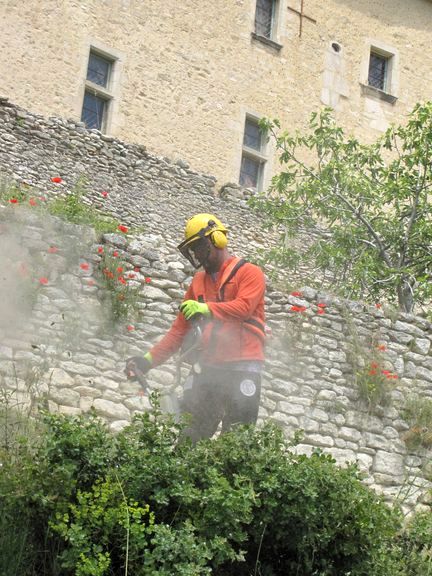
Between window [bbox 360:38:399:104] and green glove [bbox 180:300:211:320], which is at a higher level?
window [bbox 360:38:399:104]

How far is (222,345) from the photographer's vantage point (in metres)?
5.53

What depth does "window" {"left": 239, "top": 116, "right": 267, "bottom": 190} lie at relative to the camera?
18.5 m

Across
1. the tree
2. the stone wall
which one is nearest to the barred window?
the tree

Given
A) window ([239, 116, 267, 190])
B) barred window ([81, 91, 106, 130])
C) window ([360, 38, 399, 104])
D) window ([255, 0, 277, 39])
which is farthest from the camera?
window ([360, 38, 399, 104])

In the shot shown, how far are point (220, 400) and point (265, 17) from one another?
52.5ft

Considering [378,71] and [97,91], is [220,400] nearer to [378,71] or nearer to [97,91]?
[97,91]

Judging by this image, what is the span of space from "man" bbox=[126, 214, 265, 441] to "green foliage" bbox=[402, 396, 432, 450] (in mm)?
3393

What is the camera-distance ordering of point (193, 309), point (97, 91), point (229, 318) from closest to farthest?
1. point (193, 309)
2. point (229, 318)
3. point (97, 91)

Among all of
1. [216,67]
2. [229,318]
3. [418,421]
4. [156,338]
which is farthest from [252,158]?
[229,318]

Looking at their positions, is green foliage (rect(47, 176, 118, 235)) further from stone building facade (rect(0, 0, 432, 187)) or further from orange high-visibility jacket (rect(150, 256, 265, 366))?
orange high-visibility jacket (rect(150, 256, 265, 366))

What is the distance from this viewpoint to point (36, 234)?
8.41 meters

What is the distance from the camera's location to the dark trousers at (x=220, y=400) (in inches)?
214

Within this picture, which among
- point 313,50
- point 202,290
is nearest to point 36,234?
point 202,290

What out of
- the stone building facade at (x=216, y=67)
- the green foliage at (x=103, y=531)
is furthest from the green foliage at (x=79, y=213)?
the green foliage at (x=103, y=531)
